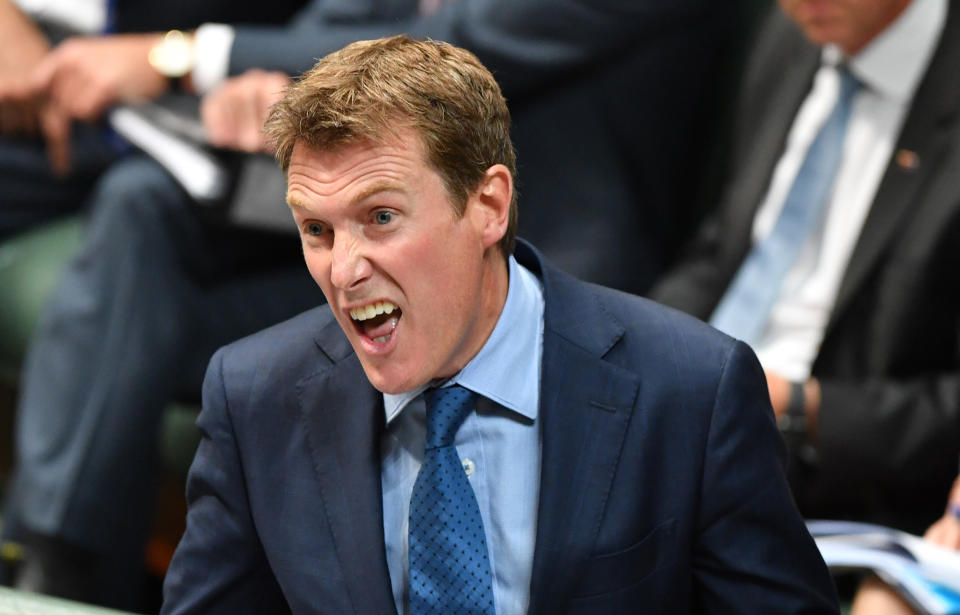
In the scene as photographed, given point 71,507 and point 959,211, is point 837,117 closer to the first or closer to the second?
point 959,211

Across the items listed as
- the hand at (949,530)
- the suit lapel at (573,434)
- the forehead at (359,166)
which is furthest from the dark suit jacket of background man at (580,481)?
the hand at (949,530)

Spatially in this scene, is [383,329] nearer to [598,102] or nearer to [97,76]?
[598,102]

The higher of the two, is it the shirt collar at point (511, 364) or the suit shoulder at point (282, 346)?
the shirt collar at point (511, 364)

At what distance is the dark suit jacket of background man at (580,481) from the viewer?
128 centimetres

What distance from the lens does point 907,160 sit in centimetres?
197

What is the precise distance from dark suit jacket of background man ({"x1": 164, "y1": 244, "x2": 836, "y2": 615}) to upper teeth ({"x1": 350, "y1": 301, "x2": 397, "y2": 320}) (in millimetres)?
141

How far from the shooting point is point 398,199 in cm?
118

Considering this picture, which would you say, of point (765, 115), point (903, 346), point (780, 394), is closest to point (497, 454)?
point (780, 394)

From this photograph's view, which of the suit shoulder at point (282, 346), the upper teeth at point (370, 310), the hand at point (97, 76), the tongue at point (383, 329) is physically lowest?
the hand at point (97, 76)

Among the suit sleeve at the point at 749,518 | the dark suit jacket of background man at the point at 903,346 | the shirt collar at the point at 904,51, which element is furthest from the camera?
the shirt collar at the point at 904,51

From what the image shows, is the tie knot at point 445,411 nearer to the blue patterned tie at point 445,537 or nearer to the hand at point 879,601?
the blue patterned tie at point 445,537

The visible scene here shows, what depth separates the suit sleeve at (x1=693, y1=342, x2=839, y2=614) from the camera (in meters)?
1.28

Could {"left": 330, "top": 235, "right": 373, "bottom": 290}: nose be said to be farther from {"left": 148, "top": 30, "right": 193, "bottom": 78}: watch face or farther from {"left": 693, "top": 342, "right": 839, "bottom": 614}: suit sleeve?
{"left": 148, "top": 30, "right": 193, "bottom": 78}: watch face

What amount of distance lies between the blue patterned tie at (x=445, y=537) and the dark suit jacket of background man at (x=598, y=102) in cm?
105
